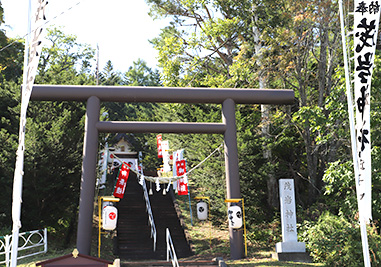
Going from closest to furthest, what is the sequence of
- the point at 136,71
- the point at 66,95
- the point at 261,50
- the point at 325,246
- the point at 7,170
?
the point at 325,246, the point at 66,95, the point at 7,170, the point at 261,50, the point at 136,71

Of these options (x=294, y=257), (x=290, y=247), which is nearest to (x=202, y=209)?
(x=290, y=247)

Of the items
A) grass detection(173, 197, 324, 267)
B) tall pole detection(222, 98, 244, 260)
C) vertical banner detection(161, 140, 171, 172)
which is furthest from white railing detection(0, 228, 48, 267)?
vertical banner detection(161, 140, 171, 172)

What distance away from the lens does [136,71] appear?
58906 mm

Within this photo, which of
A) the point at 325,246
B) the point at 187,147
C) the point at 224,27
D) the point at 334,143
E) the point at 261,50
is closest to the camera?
the point at 325,246

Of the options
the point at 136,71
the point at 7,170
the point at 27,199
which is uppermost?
the point at 136,71

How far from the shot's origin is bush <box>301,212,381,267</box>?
9789 millimetres

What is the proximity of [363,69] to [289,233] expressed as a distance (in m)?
5.88

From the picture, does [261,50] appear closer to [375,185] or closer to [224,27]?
[224,27]

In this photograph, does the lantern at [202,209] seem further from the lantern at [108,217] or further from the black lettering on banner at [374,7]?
the black lettering on banner at [374,7]

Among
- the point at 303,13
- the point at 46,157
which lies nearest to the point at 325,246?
the point at 303,13

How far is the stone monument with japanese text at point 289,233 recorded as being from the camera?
36.8 ft

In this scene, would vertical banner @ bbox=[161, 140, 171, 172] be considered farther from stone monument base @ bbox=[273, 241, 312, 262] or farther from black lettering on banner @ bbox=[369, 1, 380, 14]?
black lettering on banner @ bbox=[369, 1, 380, 14]

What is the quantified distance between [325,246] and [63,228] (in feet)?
34.3

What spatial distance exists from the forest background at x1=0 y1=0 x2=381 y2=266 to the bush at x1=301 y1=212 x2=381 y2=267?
0.03 metres
